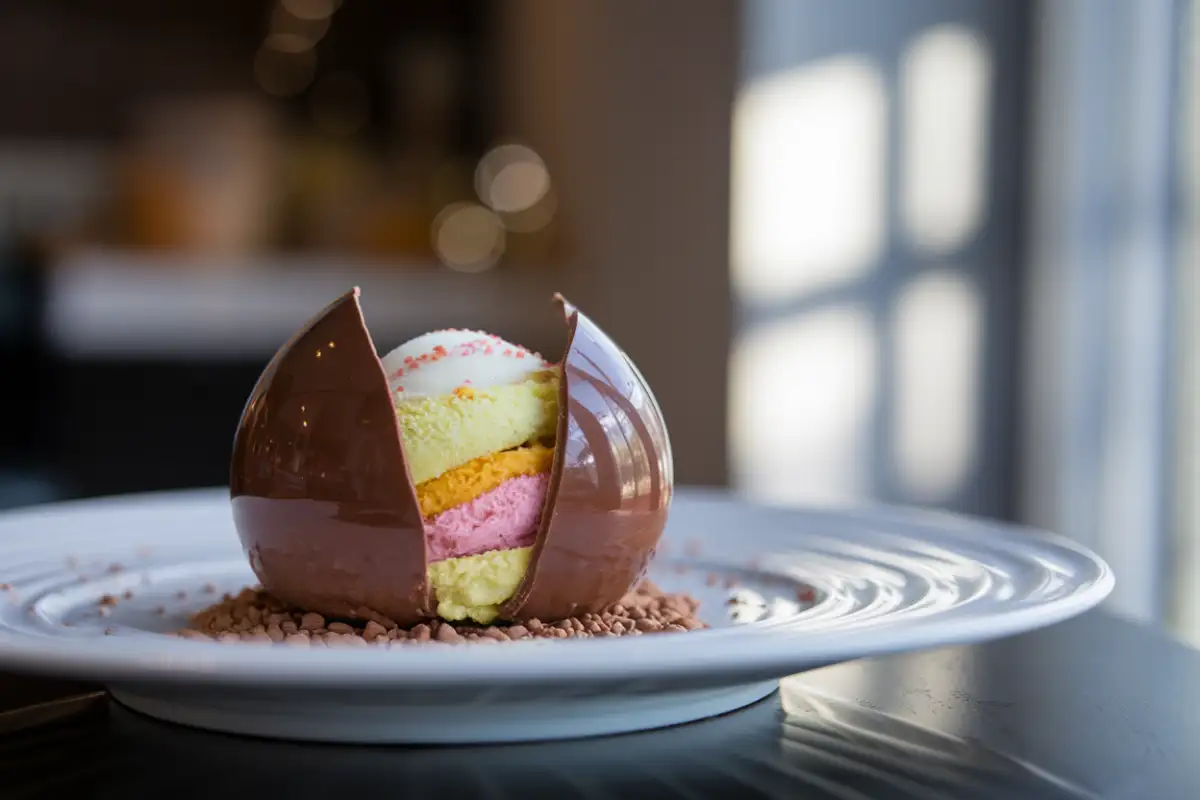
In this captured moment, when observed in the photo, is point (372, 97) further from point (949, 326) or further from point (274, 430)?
point (274, 430)

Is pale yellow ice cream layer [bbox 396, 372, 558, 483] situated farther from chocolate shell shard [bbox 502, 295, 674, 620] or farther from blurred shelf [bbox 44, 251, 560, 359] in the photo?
blurred shelf [bbox 44, 251, 560, 359]

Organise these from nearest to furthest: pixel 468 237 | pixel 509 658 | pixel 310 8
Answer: pixel 509 658
pixel 468 237
pixel 310 8

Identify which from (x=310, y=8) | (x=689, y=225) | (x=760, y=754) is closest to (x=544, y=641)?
(x=760, y=754)

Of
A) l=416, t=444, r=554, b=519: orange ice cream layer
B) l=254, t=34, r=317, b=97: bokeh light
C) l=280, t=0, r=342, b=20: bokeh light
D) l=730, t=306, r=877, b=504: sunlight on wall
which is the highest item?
l=280, t=0, r=342, b=20: bokeh light

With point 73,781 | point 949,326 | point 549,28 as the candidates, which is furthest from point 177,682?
point 549,28

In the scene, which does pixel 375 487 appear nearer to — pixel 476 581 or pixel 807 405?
pixel 476 581

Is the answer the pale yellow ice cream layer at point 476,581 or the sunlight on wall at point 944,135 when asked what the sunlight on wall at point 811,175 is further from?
the pale yellow ice cream layer at point 476,581

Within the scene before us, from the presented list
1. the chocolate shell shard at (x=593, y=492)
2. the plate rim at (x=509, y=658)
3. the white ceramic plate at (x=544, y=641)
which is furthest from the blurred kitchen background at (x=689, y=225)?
the plate rim at (x=509, y=658)

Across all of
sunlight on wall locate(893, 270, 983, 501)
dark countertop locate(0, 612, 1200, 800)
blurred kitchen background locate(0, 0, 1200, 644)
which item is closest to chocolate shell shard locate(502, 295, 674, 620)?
dark countertop locate(0, 612, 1200, 800)
